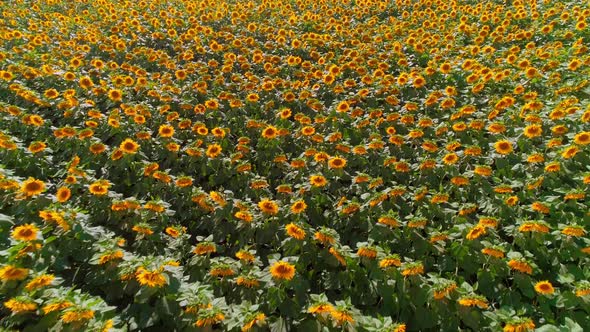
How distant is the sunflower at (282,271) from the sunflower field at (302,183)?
0.02 metres

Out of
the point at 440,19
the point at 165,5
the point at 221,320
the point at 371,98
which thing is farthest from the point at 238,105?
the point at 165,5

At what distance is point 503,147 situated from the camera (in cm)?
459

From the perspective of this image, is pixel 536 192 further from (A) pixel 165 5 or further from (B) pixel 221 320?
(A) pixel 165 5

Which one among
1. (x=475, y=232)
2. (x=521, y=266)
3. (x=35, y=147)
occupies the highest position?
(x=35, y=147)

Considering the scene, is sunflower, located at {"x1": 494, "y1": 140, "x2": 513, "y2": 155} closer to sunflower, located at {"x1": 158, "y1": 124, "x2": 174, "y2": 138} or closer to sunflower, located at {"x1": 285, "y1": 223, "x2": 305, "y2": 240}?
sunflower, located at {"x1": 285, "y1": 223, "x2": 305, "y2": 240}

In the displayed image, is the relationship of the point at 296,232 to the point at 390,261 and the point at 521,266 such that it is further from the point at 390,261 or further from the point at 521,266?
the point at 521,266

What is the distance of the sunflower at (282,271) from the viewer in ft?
9.77

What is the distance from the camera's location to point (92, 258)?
3.13 m

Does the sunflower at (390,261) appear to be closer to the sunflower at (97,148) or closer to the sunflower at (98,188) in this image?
the sunflower at (98,188)

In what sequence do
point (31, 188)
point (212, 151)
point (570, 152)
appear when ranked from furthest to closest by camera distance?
1. point (212, 151)
2. point (570, 152)
3. point (31, 188)

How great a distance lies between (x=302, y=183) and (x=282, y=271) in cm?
179

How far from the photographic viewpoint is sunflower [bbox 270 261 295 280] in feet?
9.77

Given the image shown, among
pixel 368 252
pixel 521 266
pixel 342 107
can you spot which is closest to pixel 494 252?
pixel 521 266

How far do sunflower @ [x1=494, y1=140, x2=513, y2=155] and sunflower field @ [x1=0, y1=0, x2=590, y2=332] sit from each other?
19 millimetres
